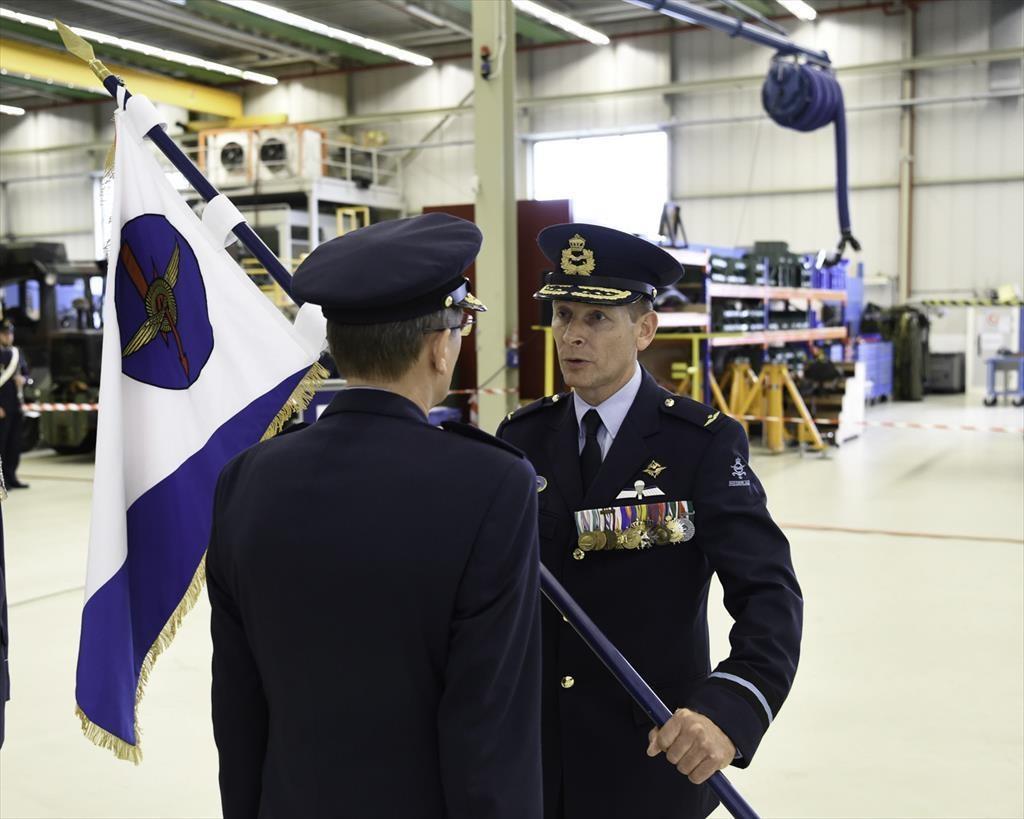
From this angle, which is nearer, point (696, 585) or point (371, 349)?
point (371, 349)

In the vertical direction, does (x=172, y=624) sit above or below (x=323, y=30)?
below

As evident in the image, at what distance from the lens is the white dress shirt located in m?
1.90

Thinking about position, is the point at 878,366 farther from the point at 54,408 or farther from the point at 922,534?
the point at 54,408

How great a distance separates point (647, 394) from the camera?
191 cm

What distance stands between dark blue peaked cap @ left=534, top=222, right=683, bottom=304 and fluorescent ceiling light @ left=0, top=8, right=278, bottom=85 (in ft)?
51.3

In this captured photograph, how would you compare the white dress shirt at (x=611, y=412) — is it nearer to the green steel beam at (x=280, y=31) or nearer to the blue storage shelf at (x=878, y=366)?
the blue storage shelf at (x=878, y=366)

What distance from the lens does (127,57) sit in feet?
65.6

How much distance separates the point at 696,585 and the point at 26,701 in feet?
11.1

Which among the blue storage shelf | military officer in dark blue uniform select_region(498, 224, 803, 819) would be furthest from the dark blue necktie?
the blue storage shelf

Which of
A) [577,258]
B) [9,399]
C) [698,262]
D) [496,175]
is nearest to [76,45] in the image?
[577,258]

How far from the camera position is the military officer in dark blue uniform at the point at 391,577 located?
118 cm

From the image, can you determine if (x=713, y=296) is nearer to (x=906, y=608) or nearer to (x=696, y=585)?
(x=906, y=608)

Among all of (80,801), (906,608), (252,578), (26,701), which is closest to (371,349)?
(252,578)

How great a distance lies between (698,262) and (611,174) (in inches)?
425
